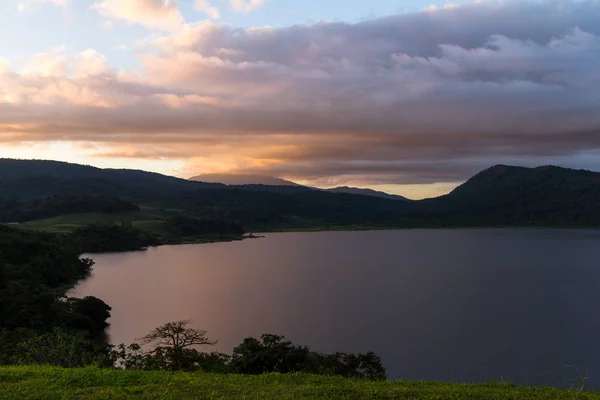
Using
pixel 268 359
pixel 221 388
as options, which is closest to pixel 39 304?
pixel 268 359

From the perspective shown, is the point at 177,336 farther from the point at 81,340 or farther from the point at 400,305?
→ the point at 400,305

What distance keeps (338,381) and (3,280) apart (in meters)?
59.8

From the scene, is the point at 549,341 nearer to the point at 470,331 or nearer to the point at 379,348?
the point at 470,331

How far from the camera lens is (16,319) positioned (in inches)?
1891

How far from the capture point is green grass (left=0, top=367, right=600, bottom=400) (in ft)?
38.9

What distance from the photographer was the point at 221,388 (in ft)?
41.3

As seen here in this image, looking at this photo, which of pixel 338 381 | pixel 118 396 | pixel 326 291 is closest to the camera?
pixel 118 396

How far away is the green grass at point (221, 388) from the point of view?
1187 centimetres

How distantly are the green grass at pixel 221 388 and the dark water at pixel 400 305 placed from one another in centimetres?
1546

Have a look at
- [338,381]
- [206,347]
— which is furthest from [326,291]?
[338,381]

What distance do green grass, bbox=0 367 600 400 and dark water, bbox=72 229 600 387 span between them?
15.5m

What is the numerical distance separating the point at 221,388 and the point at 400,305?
215ft

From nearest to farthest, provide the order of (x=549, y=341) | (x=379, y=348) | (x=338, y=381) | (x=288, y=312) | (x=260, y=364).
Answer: (x=338, y=381) → (x=260, y=364) → (x=379, y=348) → (x=549, y=341) → (x=288, y=312)

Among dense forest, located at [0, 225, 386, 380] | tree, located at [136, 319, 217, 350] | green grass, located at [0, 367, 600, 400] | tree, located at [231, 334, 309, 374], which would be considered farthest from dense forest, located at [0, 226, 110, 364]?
tree, located at [231, 334, 309, 374]
